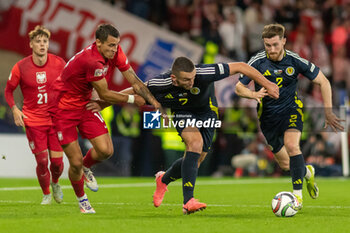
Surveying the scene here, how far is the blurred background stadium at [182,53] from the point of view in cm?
1680

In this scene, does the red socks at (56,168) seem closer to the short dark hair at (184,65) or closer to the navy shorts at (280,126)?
the navy shorts at (280,126)

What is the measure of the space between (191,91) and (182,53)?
34.5ft

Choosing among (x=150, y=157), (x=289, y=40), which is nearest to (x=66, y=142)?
(x=150, y=157)

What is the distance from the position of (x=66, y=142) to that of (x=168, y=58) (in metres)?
10.2

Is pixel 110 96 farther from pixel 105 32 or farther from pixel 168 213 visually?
pixel 168 213

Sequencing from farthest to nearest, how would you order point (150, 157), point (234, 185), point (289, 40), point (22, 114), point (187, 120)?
point (289, 40) → point (150, 157) → point (234, 185) → point (22, 114) → point (187, 120)

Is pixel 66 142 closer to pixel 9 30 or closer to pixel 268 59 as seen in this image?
pixel 268 59

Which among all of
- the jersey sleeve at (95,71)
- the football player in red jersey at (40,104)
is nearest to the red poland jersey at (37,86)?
the football player in red jersey at (40,104)

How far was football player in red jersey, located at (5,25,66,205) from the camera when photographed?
9930 millimetres

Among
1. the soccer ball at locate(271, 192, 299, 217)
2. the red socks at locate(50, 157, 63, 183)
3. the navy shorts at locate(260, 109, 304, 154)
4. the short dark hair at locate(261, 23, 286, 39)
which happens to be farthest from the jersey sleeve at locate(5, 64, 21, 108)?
the soccer ball at locate(271, 192, 299, 217)

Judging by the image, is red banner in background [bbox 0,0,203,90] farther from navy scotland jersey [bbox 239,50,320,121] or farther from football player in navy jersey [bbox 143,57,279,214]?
football player in navy jersey [bbox 143,57,279,214]

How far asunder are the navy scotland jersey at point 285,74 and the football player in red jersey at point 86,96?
4.83 feet

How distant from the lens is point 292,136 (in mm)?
8727

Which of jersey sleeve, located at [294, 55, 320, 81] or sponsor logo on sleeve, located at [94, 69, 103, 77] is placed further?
jersey sleeve, located at [294, 55, 320, 81]
